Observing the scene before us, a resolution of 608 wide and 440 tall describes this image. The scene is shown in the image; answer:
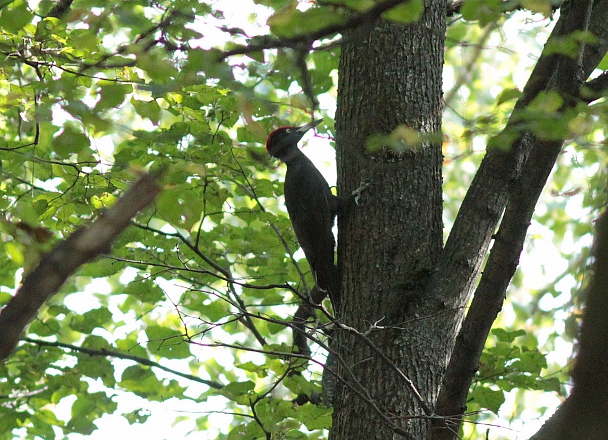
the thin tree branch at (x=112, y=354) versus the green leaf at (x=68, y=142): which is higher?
the green leaf at (x=68, y=142)

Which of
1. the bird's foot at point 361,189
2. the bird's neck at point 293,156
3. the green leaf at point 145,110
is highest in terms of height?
the bird's neck at point 293,156

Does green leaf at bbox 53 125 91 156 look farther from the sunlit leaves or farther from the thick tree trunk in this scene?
the sunlit leaves

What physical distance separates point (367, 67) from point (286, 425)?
211 centimetres

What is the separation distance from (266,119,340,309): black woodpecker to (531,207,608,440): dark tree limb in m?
2.88

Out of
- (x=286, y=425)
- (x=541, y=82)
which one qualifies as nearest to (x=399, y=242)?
(x=541, y=82)

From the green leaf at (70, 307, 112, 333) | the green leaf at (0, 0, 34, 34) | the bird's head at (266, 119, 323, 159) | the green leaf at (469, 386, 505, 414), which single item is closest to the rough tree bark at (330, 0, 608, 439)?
the green leaf at (469, 386, 505, 414)

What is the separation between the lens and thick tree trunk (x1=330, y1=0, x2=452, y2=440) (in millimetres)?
3064

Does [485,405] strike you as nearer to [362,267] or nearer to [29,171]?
[362,267]

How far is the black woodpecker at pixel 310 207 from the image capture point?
14.4 ft

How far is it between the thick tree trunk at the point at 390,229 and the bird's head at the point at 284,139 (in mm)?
1832

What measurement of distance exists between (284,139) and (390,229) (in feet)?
7.89

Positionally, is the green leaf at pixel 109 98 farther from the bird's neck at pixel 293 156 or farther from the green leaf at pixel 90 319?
the bird's neck at pixel 293 156

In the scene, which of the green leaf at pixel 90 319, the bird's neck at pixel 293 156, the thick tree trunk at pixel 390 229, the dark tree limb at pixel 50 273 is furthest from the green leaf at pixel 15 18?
the bird's neck at pixel 293 156

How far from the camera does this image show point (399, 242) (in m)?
3.33
